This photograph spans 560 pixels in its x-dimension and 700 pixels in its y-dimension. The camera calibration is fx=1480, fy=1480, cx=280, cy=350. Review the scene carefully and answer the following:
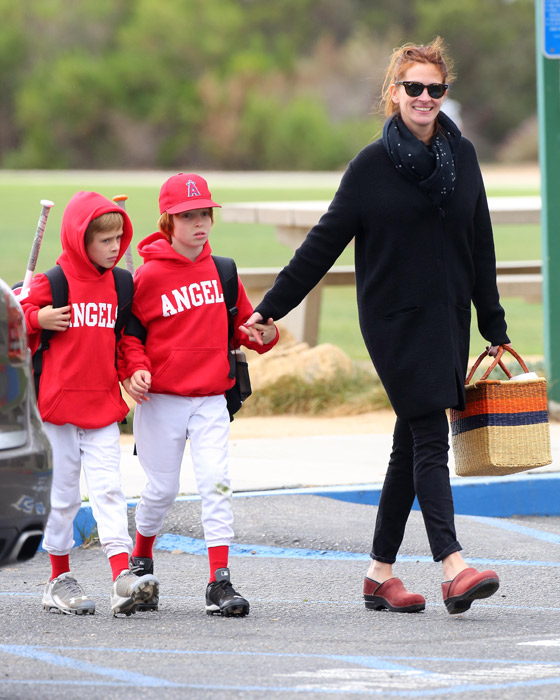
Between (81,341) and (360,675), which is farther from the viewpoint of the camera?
(81,341)

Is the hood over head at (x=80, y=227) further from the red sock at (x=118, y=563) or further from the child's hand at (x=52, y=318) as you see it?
the red sock at (x=118, y=563)

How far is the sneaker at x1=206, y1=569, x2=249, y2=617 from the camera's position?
5324 mm

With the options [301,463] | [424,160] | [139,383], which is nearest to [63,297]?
[139,383]

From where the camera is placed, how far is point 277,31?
9862 centimetres

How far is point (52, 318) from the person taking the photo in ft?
17.3

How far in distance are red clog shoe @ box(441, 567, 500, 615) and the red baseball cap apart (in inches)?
65.0

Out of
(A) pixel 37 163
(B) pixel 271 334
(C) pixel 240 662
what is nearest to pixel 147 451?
(B) pixel 271 334

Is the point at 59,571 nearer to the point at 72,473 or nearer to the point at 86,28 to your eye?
the point at 72,473

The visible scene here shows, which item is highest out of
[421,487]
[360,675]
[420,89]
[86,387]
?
[420,89]

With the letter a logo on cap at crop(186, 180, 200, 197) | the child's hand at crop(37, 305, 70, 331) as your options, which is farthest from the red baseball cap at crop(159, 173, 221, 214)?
the child's hand at crop(37, 305, 70, 331)

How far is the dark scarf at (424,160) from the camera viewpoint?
531 centimetres

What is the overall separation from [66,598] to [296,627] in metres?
0.88

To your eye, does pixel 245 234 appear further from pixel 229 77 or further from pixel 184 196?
pixel 229 77

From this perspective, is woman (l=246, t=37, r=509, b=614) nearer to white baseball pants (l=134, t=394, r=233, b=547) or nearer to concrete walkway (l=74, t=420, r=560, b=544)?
white baseball pants (l=134, t=394, r=233, b=547)
